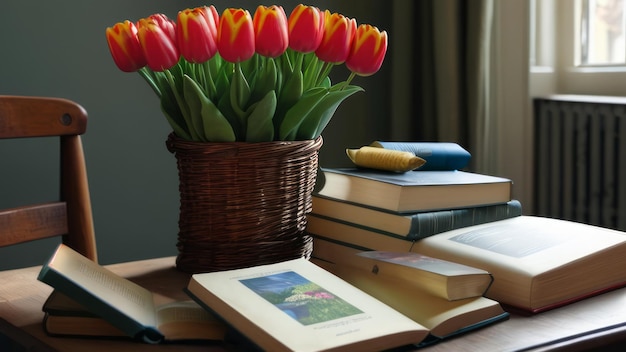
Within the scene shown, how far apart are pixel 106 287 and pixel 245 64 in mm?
343

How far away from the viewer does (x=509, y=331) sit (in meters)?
0.74

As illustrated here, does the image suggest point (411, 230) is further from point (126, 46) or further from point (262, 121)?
point (126, 46)

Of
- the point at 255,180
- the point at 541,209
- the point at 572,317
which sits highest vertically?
the point at 255,180

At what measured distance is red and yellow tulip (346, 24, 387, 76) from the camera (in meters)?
0.95

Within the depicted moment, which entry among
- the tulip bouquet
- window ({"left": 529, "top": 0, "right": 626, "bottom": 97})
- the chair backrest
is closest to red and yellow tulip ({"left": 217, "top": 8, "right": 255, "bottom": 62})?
the tulip bouquet

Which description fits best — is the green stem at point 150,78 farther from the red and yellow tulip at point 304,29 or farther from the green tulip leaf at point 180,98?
the red and yellow tulip at point 304,29

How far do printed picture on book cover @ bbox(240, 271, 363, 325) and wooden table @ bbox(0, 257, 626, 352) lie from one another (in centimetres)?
7

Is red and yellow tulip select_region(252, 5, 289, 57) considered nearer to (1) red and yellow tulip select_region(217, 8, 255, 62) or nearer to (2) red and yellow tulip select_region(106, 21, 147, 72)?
(1) red and yellow tulip select_region(217, 8, 255, 62)

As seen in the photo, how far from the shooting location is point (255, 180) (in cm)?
94

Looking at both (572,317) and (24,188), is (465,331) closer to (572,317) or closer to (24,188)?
(572,317)

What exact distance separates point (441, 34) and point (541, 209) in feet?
1.89

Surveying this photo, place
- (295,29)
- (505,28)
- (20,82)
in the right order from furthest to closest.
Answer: (505,28)
(20,82)
(295,29)

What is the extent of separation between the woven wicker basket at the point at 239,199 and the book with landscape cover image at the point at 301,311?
0.14 m

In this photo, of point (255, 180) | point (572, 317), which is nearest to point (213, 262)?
point (255, 180)
